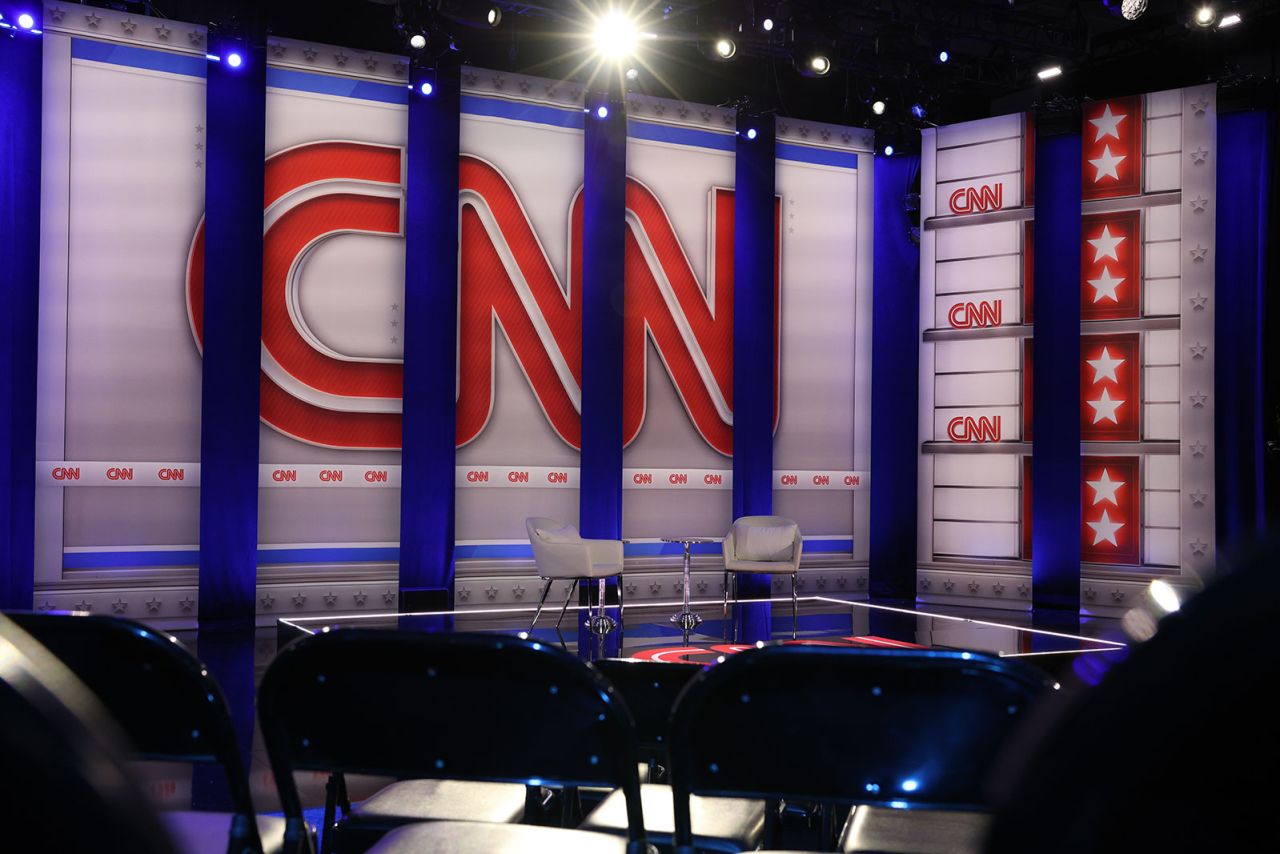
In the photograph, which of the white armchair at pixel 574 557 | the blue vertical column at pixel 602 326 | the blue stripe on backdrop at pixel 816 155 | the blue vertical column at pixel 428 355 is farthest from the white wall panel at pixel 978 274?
the blue vertical column at pixel 428 355

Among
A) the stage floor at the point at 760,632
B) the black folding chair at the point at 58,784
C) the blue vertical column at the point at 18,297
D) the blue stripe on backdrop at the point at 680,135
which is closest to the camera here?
the black folding chair at the point at 58,784

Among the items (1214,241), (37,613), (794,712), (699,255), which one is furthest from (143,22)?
(1214,241)

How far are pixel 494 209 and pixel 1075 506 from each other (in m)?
5.42

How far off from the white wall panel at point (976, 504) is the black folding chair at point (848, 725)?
8.20 metres

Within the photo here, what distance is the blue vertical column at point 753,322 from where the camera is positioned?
9062 millimetres

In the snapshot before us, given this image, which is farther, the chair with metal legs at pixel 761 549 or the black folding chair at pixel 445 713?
the chair with metal legs at pixel 761 549

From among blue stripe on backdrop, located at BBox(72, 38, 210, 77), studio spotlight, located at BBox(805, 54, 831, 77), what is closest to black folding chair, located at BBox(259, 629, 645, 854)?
blue stripe on backdrop, located at BBox(72, 38, 210, 77)

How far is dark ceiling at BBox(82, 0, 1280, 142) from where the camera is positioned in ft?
25.7

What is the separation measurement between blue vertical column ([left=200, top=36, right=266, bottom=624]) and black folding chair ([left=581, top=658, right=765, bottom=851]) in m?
Answer: 5.46

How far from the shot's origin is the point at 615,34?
8.05 m

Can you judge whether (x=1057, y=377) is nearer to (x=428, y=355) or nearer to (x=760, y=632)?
(x=760, y=632)

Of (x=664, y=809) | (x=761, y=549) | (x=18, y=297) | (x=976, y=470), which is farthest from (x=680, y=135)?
(x=664, y=809)

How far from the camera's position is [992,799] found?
38 cm

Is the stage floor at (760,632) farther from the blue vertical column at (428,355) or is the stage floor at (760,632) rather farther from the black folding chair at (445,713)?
the black folding chair at (445,713)
